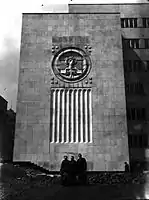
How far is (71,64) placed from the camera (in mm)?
30594

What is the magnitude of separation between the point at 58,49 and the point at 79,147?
41.1 ft

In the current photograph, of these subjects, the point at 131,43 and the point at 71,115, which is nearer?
the point at 71,115

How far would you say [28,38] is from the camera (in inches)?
1273

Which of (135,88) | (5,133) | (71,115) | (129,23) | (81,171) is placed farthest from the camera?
(5,133)

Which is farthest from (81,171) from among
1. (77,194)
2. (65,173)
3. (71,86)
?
(71,86)

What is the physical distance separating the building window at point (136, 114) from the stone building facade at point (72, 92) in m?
9.09

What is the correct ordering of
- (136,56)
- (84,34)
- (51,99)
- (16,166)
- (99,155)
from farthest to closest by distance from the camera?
(136,56)
(84,34)
(51,99)
(99,155)
(16,166)

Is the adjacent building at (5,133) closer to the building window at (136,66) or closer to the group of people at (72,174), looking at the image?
the building window at (136,66)

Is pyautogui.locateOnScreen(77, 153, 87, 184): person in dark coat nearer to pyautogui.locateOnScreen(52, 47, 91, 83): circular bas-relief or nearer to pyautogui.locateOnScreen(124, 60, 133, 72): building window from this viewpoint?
pyautogui.locateOnScreen(52, 47, 91, 83): circular bas-relief

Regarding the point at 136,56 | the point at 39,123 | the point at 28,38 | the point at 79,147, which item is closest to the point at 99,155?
the point at 79,147

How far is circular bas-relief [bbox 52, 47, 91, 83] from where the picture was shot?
99.3 feet

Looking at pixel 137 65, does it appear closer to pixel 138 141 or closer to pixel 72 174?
pixel 138 141

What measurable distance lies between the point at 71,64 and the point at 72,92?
358 centimetres

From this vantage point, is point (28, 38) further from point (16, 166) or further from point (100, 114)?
point (16, 166)
